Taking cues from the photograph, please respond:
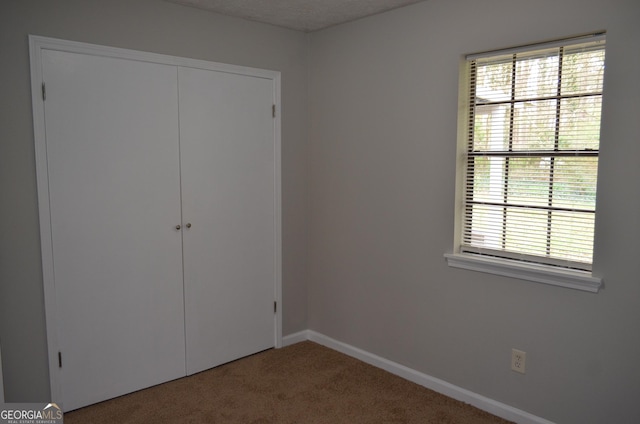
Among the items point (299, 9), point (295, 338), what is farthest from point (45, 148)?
point (295, 338)

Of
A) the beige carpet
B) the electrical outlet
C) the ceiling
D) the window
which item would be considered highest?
the ceiling

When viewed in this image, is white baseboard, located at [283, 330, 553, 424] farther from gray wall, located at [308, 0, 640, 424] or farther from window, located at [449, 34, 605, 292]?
window, located at [449, 34, 605, 292]

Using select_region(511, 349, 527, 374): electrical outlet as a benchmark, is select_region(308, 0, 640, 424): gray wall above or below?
above

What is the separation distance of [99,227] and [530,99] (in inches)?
99.8

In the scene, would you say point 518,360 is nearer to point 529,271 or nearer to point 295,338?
point 529,271

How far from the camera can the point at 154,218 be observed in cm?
299

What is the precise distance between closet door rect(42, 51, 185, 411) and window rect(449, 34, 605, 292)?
185cm

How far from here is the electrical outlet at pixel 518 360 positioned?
2.61 meters

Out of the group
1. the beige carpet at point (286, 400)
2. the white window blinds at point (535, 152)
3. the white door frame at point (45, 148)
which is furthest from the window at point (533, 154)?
the white door frame at point (45, 148)

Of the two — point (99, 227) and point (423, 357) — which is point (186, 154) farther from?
point (423, 357)

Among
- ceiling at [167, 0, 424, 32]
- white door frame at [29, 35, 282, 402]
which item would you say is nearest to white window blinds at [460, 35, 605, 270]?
ceiling at [167, 0, 424, 32]

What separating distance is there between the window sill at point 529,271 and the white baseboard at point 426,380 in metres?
0.76

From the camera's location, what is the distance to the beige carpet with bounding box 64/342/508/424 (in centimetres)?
270

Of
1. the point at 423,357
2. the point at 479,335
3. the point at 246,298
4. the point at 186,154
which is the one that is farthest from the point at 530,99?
the point at 246,298
